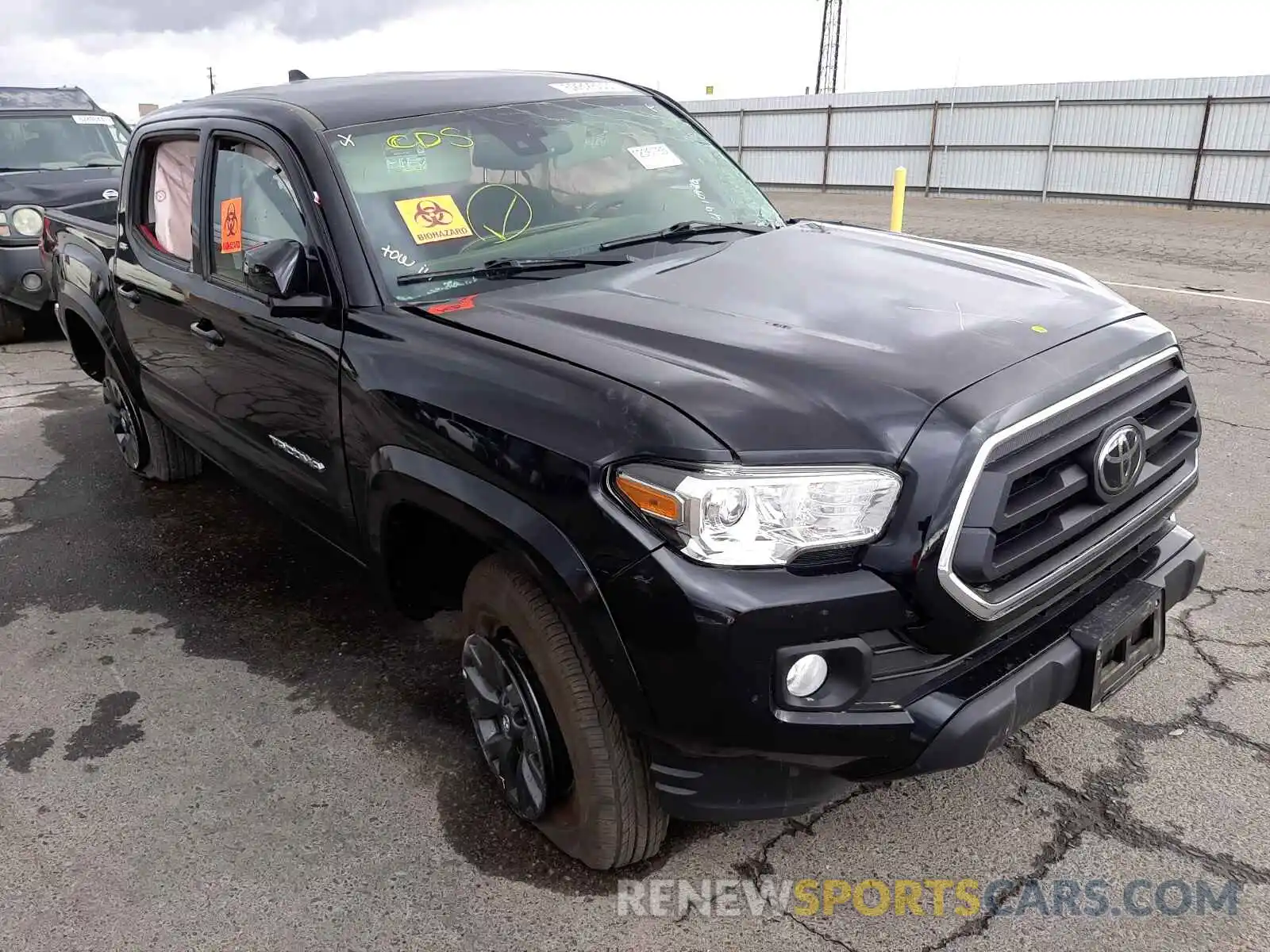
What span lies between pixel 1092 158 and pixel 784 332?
20.9m

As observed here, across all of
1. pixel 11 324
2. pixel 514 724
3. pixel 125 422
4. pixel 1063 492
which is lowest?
pixel 11 324

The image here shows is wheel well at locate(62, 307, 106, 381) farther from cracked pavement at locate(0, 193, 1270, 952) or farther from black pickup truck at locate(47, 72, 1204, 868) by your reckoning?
black pickup truck at locate(47, 72, 1204, 868)

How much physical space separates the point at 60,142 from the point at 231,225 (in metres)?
7.21

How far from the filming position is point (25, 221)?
26.4 ft

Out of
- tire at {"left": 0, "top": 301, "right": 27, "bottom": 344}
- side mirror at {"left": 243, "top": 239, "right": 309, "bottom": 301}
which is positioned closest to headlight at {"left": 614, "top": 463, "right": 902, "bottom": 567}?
side mirror at {"left": 243, "top": 239, "right": 309, "bottom": 301}

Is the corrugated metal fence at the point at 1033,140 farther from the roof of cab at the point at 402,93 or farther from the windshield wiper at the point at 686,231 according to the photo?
the windshield wiper at the point at 686,231

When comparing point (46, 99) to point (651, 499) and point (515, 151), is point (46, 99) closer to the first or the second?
point (515, 151)

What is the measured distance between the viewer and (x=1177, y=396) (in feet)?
8.38

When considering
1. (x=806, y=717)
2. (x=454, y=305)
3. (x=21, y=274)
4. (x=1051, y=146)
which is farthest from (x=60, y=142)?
(x=1051, y=146)

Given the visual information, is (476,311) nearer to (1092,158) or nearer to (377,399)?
(377,399)

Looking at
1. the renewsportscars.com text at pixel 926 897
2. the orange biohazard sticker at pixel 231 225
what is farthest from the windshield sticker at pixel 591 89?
the renewsportscars.com text at pixel 926 897

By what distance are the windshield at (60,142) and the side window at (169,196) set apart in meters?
5.69

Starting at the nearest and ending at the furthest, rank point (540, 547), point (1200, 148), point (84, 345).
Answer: point (540, 547)
point (84, 345)
point (1200, 148)

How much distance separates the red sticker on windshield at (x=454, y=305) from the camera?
2.57 metres
